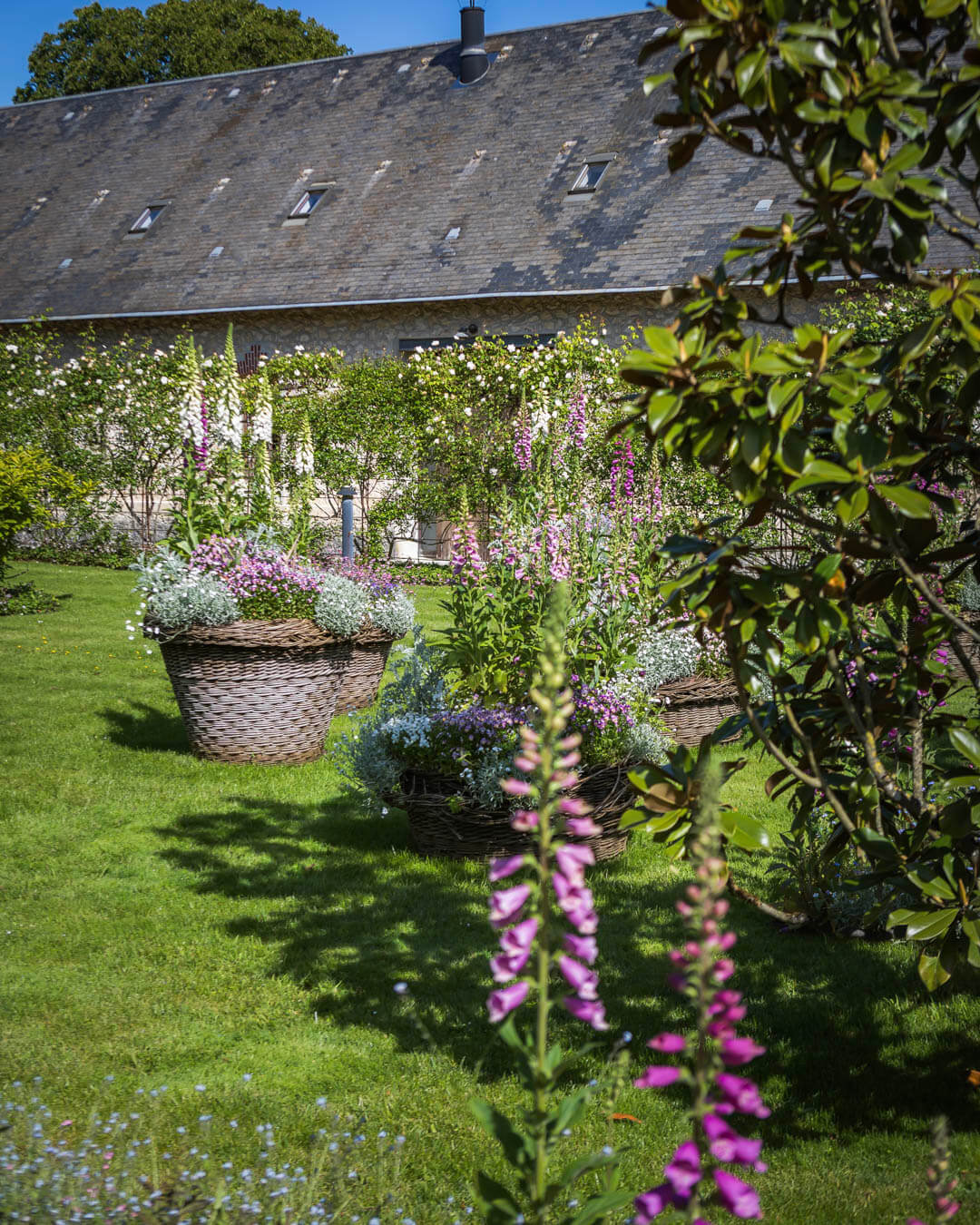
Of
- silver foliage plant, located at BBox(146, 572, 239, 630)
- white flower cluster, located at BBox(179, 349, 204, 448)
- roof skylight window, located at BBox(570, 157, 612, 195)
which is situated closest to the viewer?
silver foliage plant, located at BBox(146, 572, 239, 630)

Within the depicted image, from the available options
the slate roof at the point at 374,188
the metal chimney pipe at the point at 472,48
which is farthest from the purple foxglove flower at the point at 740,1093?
the metal chimney pipe at the point at 472,48

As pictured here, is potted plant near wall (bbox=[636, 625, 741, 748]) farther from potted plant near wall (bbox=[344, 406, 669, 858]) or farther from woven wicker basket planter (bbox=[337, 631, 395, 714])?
woven wicker basket planter (bbox=[337, 631, 395, 714])

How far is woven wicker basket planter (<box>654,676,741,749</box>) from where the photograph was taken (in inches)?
244

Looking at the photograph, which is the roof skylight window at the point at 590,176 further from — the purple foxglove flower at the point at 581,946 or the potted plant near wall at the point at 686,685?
the purple foxglove flower at the point at 581,946

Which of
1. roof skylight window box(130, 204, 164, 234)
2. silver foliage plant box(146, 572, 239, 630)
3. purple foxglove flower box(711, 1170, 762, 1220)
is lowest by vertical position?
purple foxglove flower box(711, 1170, 762, 1220)

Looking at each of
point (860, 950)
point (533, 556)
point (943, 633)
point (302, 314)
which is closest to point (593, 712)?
point (533, 556)

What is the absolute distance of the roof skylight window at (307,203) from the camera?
19.7 metres

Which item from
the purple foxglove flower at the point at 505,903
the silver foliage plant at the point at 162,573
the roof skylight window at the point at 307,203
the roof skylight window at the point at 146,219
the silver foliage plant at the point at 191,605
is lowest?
the purple foxglove flower at the point at 505,903

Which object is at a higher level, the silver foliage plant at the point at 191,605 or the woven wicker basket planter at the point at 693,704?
the silver foliage plant at the point at 191,605

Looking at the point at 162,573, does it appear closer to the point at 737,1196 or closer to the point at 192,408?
the point at 192,408

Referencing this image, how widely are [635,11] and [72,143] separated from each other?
13141mm

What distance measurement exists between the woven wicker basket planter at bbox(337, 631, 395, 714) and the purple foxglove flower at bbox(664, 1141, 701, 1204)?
584 cm

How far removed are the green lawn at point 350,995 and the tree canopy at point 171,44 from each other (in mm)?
30230

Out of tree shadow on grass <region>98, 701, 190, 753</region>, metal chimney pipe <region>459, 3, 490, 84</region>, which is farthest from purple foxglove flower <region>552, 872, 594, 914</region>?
metal chimney pipe <region>459, 3, 490, 84</region>
